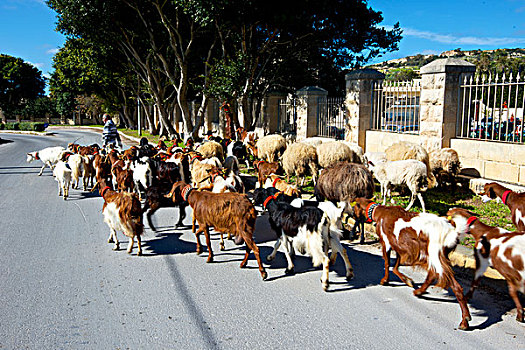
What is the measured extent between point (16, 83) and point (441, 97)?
8102 centimetres

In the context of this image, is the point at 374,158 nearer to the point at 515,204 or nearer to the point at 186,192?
the point at 515,204

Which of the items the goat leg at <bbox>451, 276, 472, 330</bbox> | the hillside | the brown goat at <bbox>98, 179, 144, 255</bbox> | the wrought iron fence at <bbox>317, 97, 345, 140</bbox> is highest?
the hillside

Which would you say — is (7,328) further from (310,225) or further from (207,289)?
(310,225)

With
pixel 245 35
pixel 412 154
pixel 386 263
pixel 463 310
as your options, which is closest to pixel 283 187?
pixel 386 263

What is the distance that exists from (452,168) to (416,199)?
4.59ft

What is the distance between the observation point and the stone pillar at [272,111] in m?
21.7

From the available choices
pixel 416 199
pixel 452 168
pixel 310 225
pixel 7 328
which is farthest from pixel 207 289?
pixel 452 168

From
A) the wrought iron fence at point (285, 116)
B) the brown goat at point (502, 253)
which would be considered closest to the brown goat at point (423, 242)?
the brown goat at point (502, 253)

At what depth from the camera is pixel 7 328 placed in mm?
4609

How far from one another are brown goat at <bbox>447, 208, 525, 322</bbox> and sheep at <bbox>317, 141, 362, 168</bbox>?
5942mm

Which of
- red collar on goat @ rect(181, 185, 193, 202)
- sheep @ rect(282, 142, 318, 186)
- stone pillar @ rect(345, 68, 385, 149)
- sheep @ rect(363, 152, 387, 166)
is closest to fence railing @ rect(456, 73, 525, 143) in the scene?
sheep @ rect(363, 152, 387, 166)

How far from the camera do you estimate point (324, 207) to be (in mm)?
6309

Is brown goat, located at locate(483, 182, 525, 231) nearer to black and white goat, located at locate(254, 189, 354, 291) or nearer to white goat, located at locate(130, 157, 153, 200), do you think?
black and white goat, located at locate(254, 189, 354, 291)

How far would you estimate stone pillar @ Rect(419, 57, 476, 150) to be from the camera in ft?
36.6
